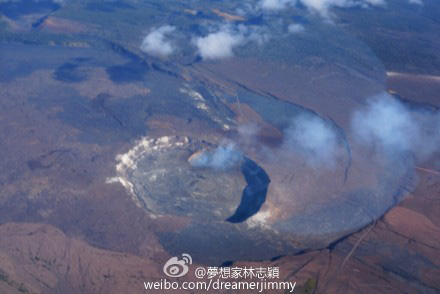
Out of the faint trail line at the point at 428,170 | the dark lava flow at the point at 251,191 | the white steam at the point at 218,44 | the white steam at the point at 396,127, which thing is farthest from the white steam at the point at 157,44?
the faint trail line at the point at 428,170

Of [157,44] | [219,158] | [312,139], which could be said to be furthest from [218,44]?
[219,158]

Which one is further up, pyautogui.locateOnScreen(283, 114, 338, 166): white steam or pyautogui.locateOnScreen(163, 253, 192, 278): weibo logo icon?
pyautogui.locateOnScreen(283, 114, 338, 166): white steam

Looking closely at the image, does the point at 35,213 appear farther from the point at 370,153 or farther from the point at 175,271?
the point at 370,153

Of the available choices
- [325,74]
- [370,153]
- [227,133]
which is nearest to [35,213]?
[227,133]

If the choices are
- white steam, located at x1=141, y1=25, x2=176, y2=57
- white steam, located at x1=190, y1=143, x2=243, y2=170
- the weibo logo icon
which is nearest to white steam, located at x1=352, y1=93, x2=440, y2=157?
white steam, located at x1=190, y1=143, x2=243, y2=170

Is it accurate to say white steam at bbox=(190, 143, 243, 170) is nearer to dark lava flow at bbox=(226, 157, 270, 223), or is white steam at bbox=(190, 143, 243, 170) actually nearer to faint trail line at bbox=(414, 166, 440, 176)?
dark lava flow at bbox=(226, 157, 270, 223)

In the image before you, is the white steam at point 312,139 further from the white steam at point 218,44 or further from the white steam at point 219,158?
the white steam at point 218,44

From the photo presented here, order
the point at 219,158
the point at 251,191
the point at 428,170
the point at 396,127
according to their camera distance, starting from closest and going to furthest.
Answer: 1. the point at 251,191
2. the point at 219,158
3. the point at 428,170
4. the point at 396,127

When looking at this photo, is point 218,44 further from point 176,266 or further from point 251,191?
point 176,266
